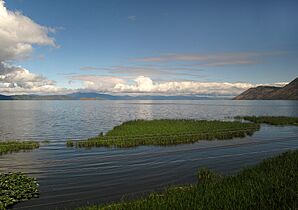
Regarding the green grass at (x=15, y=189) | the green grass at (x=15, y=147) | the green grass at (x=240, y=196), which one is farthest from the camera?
the green grass at (x=15, y=147)

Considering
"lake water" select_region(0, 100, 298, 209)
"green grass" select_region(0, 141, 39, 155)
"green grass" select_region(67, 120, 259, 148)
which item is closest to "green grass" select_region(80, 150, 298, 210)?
"lake water" select_region(0, 100, 298, 209)

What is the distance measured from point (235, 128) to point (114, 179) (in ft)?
138

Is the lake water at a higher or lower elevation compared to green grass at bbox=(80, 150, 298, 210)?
lower

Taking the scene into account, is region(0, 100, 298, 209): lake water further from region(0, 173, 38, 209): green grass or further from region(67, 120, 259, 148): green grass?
region(67, 120, 259, 148): green grass

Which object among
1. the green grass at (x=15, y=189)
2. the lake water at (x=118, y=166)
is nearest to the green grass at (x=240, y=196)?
the lake water at (x=118, y=166)

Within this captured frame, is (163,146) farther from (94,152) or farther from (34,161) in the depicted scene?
(34,161)

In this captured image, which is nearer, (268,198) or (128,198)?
(268,198)

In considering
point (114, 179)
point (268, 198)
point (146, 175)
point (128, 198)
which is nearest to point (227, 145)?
point (146, 175)

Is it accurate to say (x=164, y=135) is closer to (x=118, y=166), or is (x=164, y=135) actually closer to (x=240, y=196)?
(x=118, y=166)

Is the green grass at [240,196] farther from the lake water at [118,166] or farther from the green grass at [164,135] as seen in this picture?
the green grass at [164,135]

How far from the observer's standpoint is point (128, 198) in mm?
22344

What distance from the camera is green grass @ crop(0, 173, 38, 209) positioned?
20825 millimetres

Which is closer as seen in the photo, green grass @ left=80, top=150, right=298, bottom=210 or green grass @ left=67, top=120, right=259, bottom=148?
green grass @ left=80, top=150, right=298, bottom=210

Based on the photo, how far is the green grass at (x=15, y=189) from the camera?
20825mm
